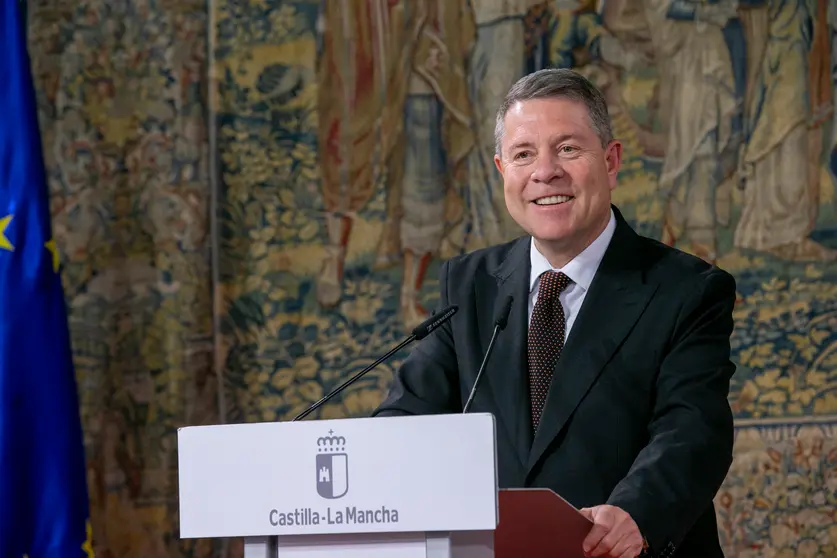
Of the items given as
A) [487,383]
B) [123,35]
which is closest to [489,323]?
[487,383]

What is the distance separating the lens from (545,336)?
114 inches

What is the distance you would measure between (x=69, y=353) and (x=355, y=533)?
8.98 ft

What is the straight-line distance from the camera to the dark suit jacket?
254cm

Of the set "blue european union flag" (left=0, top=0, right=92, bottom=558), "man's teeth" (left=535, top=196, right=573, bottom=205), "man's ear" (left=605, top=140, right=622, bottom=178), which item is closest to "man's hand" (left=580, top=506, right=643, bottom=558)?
"man's teeth" (left=535, top=196, right=573, bottom=205)

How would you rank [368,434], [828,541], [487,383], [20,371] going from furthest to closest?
[828,541] → [20,371] → [487,383] → [368,434]

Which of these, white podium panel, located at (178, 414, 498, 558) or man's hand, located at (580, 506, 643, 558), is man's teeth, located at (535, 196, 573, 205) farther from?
white podium panel, located at (178, 414, 498, 558)

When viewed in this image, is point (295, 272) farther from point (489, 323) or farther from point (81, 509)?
point (489, 323)

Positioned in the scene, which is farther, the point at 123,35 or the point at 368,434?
the point at 123,35

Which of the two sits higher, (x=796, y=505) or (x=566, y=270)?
(x=566, y=270)

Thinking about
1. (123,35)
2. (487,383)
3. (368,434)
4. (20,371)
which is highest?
(123,35)

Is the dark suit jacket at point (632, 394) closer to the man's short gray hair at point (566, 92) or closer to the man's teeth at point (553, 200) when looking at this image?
the man's teeth at point (553, 200)

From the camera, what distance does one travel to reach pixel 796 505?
5.06m

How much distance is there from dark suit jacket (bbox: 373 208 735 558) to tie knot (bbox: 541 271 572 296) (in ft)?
0.25

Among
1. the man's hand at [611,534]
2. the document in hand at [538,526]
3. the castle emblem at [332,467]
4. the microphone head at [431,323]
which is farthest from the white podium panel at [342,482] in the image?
the microphone head at [431,323]
